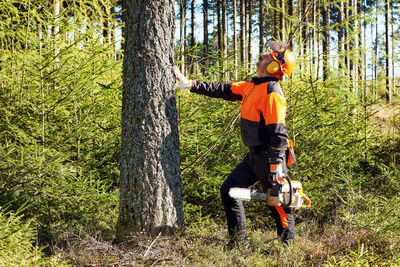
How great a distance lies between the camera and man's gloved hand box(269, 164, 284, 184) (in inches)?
128

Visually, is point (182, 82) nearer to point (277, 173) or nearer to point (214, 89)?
point (214, 89)

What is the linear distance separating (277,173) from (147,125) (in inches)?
58.0

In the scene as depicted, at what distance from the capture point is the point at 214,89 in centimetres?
387

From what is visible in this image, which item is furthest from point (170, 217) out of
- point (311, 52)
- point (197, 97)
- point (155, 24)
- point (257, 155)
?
point (311, 52)

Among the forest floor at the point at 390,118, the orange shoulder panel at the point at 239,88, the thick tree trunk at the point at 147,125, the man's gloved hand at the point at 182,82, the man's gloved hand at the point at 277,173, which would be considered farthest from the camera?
the forest floor at the point at 390,118

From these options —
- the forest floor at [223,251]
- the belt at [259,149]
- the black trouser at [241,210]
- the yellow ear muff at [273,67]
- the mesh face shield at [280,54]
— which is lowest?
the forest floor at [223,251]

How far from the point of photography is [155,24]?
3.52m

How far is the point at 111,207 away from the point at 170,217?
1297 mm

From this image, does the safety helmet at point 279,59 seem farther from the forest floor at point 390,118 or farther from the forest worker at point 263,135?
the forest floor at point 390,118

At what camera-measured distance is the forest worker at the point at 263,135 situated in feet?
10.9

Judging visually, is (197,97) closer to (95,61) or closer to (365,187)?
(95,61)

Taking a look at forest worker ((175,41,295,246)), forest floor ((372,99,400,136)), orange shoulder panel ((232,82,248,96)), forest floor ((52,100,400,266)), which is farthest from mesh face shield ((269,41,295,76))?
forest floor ((52,100,400,266))

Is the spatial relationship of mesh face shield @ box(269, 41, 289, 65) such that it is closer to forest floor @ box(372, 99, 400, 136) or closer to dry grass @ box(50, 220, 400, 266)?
forest floor @ box(372, 99, 400, 136)

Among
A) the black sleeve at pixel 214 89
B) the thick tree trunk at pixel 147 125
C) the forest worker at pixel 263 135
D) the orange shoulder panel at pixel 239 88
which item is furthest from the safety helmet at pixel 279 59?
the thick tree trunk at pixel 147 125
